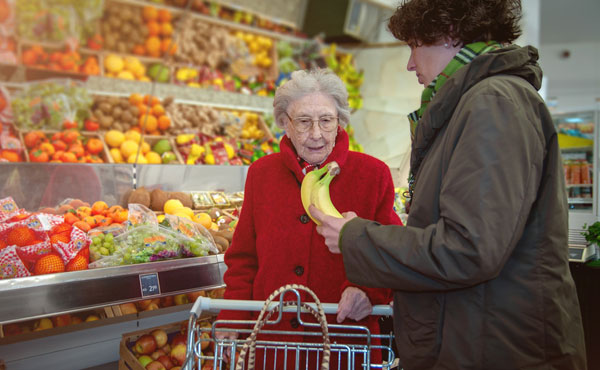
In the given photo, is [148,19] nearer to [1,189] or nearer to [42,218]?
[1,189]

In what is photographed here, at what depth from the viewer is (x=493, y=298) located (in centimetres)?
107

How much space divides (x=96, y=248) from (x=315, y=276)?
1.04 m

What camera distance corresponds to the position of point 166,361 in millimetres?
2359

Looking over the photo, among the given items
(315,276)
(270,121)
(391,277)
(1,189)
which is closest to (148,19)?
(270,121)

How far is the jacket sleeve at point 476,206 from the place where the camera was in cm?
97

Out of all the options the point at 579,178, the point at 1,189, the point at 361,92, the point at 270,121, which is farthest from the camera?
the point at 361,92

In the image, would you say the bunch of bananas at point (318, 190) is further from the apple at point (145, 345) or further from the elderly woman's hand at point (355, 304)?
the apple at point (145, 345)

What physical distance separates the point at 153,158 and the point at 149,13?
1.83 metres

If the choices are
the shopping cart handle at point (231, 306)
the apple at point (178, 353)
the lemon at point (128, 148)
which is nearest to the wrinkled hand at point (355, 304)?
the shopping cart handle at point (231, 306)

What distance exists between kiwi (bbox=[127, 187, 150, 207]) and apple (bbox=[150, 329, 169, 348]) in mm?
806

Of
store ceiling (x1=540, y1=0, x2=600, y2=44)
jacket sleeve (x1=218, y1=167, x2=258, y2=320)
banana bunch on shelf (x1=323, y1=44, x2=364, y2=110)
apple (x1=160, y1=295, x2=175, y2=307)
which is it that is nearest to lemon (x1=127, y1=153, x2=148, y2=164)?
apple (x1=160, y1=295, x2=175, y2=307)

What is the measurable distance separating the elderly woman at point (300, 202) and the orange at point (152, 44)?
3.33 metres

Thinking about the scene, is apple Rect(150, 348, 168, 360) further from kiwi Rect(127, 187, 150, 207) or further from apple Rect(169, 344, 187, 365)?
kiwi Rect(127, 187, 150, 207)

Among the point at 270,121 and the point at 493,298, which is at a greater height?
the point at 270,121
